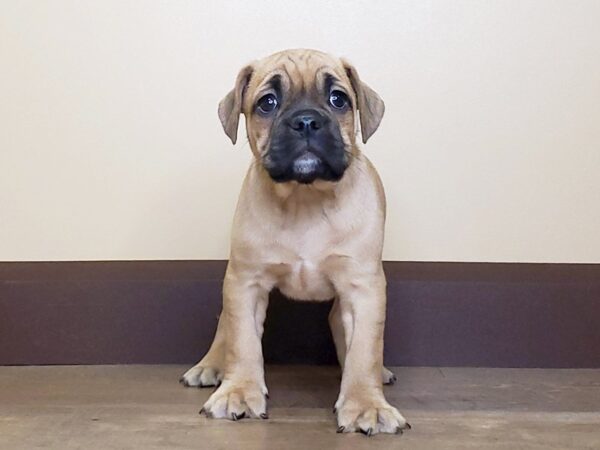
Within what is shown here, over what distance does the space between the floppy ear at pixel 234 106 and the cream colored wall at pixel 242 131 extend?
0.50m

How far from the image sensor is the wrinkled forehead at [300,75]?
2184 millimetres

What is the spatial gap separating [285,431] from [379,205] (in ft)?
2.13

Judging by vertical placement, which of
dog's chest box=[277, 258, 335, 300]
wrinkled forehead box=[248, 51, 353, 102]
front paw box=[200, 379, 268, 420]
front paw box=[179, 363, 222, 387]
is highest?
wrinkled forehead box=[248, 51, 353, 102]

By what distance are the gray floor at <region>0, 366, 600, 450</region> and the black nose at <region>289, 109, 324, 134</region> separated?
0.69 meters

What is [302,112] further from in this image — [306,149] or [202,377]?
[202,377]

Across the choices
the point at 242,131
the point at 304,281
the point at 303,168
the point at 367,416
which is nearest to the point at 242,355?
the point at 304,281

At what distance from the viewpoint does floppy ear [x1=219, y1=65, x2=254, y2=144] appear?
7.45ft

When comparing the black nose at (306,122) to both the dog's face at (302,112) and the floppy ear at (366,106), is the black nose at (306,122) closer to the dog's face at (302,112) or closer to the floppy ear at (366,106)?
the dog's face at (302,112)

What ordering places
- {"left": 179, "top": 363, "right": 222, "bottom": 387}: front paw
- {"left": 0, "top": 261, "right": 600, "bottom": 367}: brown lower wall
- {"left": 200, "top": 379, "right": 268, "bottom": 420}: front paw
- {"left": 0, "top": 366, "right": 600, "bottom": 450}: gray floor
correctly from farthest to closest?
{"left": 0, "top": 261, "right": 600, "bottom": 367}: brown lower wall
{"left": 179, "top": 363, "right": 222, "bottom": 387}: front paw
{"left": 200, "top": 379, "right": 268, "bottom": 420}: front paw
{"left": 0, "top": 366, "right": 600, "bottom": 450}: gray floor

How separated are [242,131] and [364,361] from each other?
1.02 metres

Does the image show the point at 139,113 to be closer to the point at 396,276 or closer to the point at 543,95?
the point at 396,276

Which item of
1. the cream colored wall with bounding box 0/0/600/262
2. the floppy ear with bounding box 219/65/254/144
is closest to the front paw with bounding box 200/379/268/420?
the floppy ear with bounding box 219/65/254/144

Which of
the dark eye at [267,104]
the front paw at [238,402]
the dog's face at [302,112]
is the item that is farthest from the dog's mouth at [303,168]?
the front paw at [238,402]

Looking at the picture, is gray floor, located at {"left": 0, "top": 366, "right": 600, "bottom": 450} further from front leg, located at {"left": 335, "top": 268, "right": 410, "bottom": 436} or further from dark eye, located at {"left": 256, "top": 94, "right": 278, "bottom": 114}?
dark eye, located at {"left": 256, "top": 94, "right": 278, "bottom": 114}
